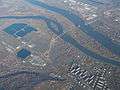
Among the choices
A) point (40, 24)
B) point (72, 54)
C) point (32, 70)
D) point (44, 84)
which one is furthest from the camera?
point (40, 24)

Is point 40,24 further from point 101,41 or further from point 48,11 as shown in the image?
point 101,41

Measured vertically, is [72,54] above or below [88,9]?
below

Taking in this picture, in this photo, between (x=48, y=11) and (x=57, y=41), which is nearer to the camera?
(x=57, y=41)

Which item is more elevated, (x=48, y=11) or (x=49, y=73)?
(x=48, y=11)

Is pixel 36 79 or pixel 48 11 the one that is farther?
pixel 48 11

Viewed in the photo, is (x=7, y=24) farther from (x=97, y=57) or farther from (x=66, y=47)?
(x=97, y=57)

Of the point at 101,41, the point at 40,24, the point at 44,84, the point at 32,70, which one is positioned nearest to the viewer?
the point at 44,84

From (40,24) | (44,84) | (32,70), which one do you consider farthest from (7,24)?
(44,84)

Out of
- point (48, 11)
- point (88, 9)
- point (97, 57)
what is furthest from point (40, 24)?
point (97, 57)

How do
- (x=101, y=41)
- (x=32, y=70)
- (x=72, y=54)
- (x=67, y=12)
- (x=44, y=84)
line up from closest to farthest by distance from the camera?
(x=44, y=84) < (x=32, y=70) < (x=72, y=54) < (x=101, y=41) < (x=67, y=12)
